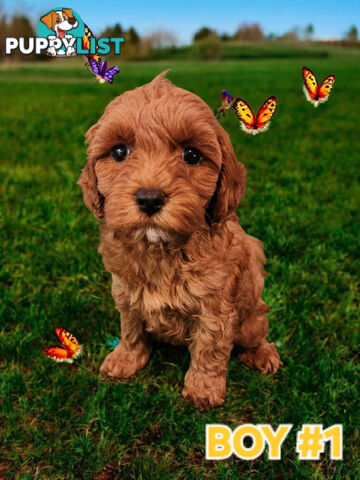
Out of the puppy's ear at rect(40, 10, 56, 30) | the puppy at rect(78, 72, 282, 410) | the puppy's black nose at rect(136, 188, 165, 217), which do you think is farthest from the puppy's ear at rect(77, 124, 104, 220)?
the puppy's ear at rect(40, 10, 56, 30)

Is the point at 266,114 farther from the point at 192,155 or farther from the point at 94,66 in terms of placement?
the point at 94,66

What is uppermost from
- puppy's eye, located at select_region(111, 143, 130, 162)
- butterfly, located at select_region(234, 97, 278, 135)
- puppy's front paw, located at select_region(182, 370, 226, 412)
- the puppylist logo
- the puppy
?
the puppylist logo

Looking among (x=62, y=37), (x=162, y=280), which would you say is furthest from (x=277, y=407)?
(x=62, y=37)

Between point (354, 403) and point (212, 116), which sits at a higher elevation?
point (212, 116)

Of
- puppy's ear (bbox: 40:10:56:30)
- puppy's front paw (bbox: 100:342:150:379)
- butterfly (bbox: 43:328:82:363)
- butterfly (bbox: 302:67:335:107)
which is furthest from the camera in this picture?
puppy's ear (bbox: 40:10:56:30)

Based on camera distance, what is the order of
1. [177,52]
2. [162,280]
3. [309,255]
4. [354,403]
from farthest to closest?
[177,52] → [309,255] → [354,403] → [162,280]

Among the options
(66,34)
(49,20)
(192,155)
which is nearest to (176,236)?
(192,155)

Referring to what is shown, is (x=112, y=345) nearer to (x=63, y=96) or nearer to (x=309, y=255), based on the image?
(x=309, y=255)

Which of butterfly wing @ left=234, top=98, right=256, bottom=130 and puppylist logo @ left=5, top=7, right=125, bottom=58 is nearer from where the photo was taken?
butterfly wing @ left=234, top=98, right=256, bottom=130

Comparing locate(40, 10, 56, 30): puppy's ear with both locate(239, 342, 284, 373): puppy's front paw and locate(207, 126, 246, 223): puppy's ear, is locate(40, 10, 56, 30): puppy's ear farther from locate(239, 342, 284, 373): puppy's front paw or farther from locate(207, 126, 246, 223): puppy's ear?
locate(239, 342, 284, 373): puppy's front paw
